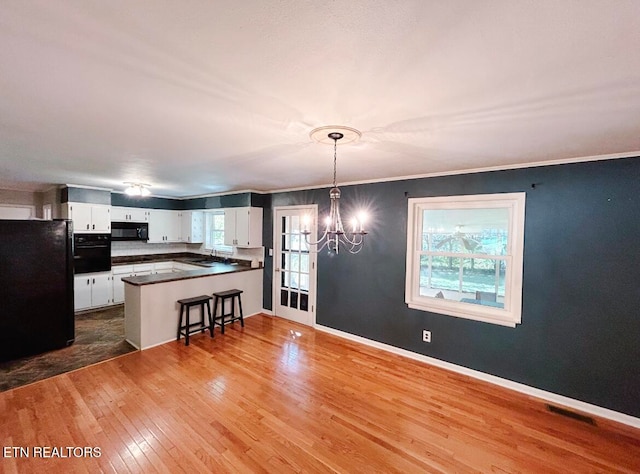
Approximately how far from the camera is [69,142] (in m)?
2.38

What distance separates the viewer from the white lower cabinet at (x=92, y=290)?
197 inches

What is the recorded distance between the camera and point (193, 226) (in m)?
6.58

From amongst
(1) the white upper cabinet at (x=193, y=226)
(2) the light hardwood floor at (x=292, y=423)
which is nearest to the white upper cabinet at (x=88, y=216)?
(1) the white upper cabinet at (x=193, y=226)

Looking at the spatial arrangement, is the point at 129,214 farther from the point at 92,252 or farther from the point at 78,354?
the point at 78,354

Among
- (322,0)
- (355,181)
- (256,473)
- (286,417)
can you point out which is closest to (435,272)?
(355,181)

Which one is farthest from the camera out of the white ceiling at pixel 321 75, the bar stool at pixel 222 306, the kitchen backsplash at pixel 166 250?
the kitchen backsplash at pixel 166 250

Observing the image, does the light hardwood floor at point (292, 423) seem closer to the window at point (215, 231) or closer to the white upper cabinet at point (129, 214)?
the window at point (215, 231)

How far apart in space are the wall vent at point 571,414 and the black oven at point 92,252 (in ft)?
23.5

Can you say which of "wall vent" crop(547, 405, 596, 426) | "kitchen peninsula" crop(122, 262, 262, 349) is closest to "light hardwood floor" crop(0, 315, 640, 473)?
"wall vent" crop(547, 405, 596, 426)

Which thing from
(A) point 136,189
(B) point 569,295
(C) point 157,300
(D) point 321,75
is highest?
(D) point 321,75

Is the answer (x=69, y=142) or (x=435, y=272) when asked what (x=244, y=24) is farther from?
(x=435, y=272)

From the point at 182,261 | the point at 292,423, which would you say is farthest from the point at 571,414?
the point at 182,261

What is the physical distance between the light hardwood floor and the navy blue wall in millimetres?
310

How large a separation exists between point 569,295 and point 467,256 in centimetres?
98
